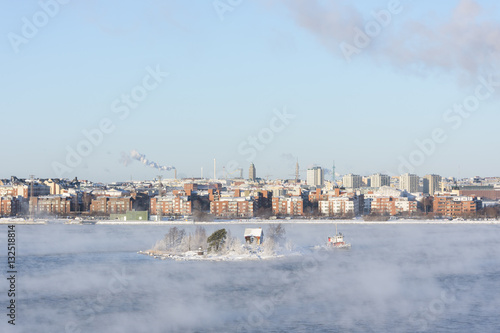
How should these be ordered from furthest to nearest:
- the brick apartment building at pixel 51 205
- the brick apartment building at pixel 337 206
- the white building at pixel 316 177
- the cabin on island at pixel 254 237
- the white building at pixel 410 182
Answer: the white building at pixel 316 177
the white building at pixel 410 182
the brick apartment building at pixel 51 205
the brick apartment building at pixel 337 206
the cabin on island at pixel 254 237

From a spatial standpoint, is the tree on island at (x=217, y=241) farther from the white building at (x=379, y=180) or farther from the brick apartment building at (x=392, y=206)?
the white building at (x=379, y=180)

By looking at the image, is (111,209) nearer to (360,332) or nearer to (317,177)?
(360,332)

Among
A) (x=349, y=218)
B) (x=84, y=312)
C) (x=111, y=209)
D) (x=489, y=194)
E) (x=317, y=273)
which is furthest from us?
(x=489, y=194)

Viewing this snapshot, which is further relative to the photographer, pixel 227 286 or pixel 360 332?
pixel 227 286

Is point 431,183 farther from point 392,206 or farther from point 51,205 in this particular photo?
point 51,205

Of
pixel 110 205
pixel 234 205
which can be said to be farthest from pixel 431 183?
pixel 110 205

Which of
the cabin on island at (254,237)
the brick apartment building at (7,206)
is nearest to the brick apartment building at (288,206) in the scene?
the brick apartment building at (7,206)

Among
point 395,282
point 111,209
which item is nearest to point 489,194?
point 111,209
